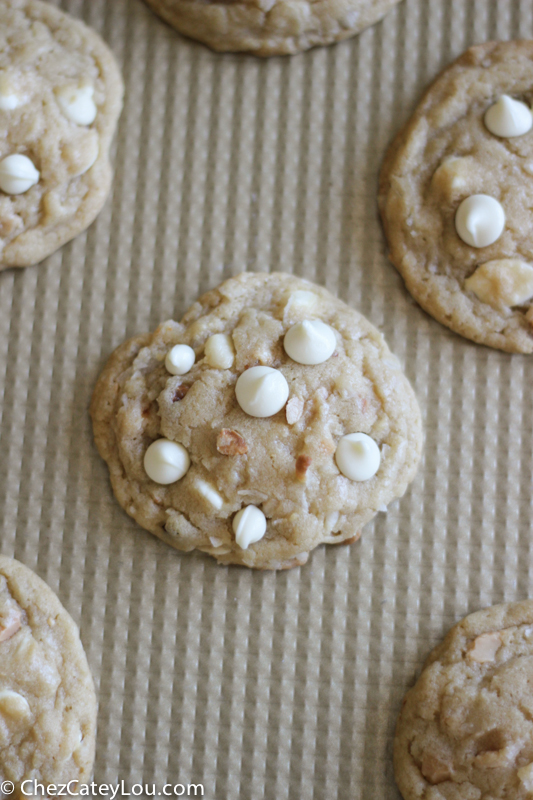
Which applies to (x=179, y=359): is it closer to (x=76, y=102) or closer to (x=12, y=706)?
(x=76, y=102)

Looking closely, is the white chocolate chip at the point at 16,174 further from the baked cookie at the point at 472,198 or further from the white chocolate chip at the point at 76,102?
the baked cookie at the point at 472,198

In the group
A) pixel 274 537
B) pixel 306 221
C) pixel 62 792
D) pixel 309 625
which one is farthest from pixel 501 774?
pixel 306 221

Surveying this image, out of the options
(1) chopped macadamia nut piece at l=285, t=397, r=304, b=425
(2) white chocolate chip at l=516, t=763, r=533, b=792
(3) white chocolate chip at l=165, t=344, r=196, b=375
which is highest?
(3) white chocolate chip at l=165, t=344, r=196, b=375

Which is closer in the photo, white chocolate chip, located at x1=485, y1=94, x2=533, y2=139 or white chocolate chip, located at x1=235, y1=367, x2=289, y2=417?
white chocolate chip, located at x1=235, y1=367, x2=289, y2=417

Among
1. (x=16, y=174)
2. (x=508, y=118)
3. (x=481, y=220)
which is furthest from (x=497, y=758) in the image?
(x=16, y=174)

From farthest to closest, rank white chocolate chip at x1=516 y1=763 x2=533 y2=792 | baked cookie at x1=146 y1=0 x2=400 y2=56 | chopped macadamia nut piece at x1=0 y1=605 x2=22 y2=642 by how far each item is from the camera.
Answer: baked cookie at x1=146 y1=0 x2=400 y2=56 → chopped macadamia nut piece at x1=0 y1=605 x2=22 y2=642 → white chocolate chip at x1=516 y1=763 x2=533 y2=792

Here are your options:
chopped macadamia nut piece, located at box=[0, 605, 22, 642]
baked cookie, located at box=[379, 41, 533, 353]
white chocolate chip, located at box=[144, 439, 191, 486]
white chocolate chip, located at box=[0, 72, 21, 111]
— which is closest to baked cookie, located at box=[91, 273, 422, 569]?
white chocolate chip, located at box=[144, 439, 191, 486]

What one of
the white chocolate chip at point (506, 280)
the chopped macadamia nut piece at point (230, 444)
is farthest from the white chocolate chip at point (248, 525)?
the white chocolate chip at point (506, 280)

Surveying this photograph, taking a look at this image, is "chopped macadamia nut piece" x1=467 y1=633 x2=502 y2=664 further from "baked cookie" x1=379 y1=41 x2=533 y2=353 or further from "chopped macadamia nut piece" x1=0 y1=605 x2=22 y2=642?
"chopped macadamia nut piece" x1=0 y1=605 x2=22 y2=642
